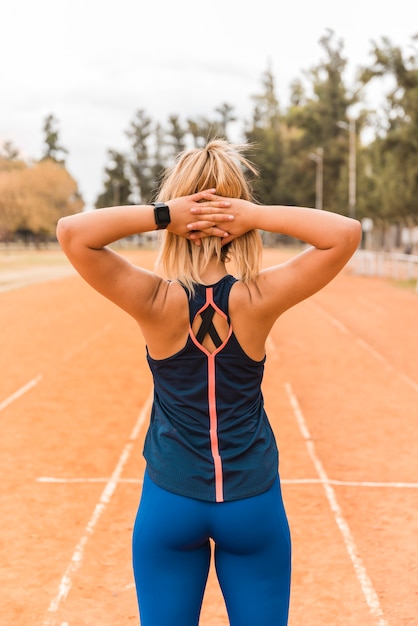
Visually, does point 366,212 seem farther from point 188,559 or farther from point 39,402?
point 188,559

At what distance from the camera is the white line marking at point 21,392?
10297mm

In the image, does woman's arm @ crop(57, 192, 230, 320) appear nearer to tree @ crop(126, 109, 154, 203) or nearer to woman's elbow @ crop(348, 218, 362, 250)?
woman's elbow @ crop(348, 218, 362, 250)

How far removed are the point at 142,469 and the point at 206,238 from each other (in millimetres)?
5247

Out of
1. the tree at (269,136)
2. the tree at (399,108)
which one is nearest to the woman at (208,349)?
the tree at (399,108)

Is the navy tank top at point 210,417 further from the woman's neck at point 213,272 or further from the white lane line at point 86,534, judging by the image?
the white lane line at point 86,534

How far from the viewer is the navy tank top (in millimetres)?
2215

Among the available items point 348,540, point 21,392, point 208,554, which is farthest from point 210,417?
point 21,392

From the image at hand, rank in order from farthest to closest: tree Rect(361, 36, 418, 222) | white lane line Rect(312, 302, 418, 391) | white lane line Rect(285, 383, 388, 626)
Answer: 1. tree Rect(361, 36, 418, 222)
2. white lane line Rect(312, 302, 418, 391)
3. white lane line Rect(285, 383, 388, 626)

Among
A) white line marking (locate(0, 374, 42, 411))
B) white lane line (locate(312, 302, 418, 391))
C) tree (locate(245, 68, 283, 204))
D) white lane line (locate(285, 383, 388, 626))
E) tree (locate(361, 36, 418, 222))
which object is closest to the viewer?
white lane line (locate(285, 383, 388, 626))

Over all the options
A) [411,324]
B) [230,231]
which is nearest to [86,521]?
[230,231]

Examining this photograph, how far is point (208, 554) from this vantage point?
237 cm

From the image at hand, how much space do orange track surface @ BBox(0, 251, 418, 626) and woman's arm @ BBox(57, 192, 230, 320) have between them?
8.84 ft

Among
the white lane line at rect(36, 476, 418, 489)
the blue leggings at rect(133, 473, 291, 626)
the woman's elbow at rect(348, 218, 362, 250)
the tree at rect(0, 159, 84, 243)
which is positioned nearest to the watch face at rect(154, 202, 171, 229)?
the woman's elbow at rect(348, 218, 362, 250)

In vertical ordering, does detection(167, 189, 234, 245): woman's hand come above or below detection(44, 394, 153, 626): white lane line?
above
